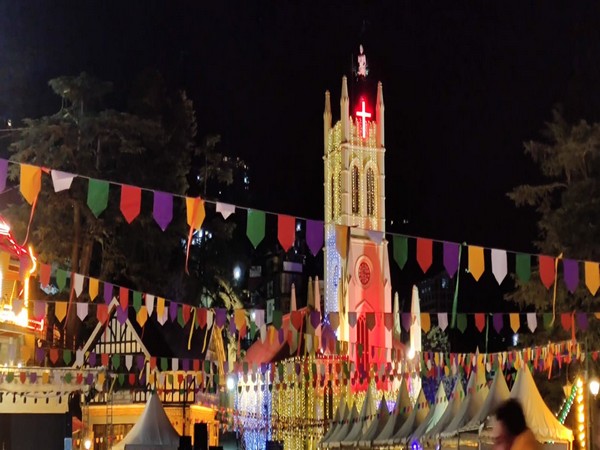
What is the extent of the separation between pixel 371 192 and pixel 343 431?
4254 centimetres

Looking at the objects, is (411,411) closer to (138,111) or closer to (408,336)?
(138,111)

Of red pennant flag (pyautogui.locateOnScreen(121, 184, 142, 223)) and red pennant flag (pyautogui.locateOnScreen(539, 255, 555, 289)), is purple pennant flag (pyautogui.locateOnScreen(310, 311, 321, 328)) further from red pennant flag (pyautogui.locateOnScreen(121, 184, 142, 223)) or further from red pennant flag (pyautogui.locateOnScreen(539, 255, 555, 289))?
red pennant flag (pyautogui.locateOnScreen(121, 184, 142, 223))

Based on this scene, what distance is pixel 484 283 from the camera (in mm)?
55688

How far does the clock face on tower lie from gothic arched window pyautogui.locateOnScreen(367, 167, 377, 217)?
5.12 m

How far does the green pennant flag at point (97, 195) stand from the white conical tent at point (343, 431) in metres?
17.3

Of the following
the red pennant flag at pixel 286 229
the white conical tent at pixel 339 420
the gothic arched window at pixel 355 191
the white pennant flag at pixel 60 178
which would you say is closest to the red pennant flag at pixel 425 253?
the red pennant flag at pixel 286 229

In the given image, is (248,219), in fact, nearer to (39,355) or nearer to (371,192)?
(39,355)

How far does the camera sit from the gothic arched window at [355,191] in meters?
68.1

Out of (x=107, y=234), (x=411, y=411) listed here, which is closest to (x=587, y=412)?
(x=411, y=411)

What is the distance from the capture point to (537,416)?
1541cm

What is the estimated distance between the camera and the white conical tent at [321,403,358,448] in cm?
2748

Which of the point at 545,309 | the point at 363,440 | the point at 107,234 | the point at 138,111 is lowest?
the point at 363,440

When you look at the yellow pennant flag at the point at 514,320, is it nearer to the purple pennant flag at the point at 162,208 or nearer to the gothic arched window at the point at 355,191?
the purple pennant flag at the point at 162,208

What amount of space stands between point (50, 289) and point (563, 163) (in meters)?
15.3
